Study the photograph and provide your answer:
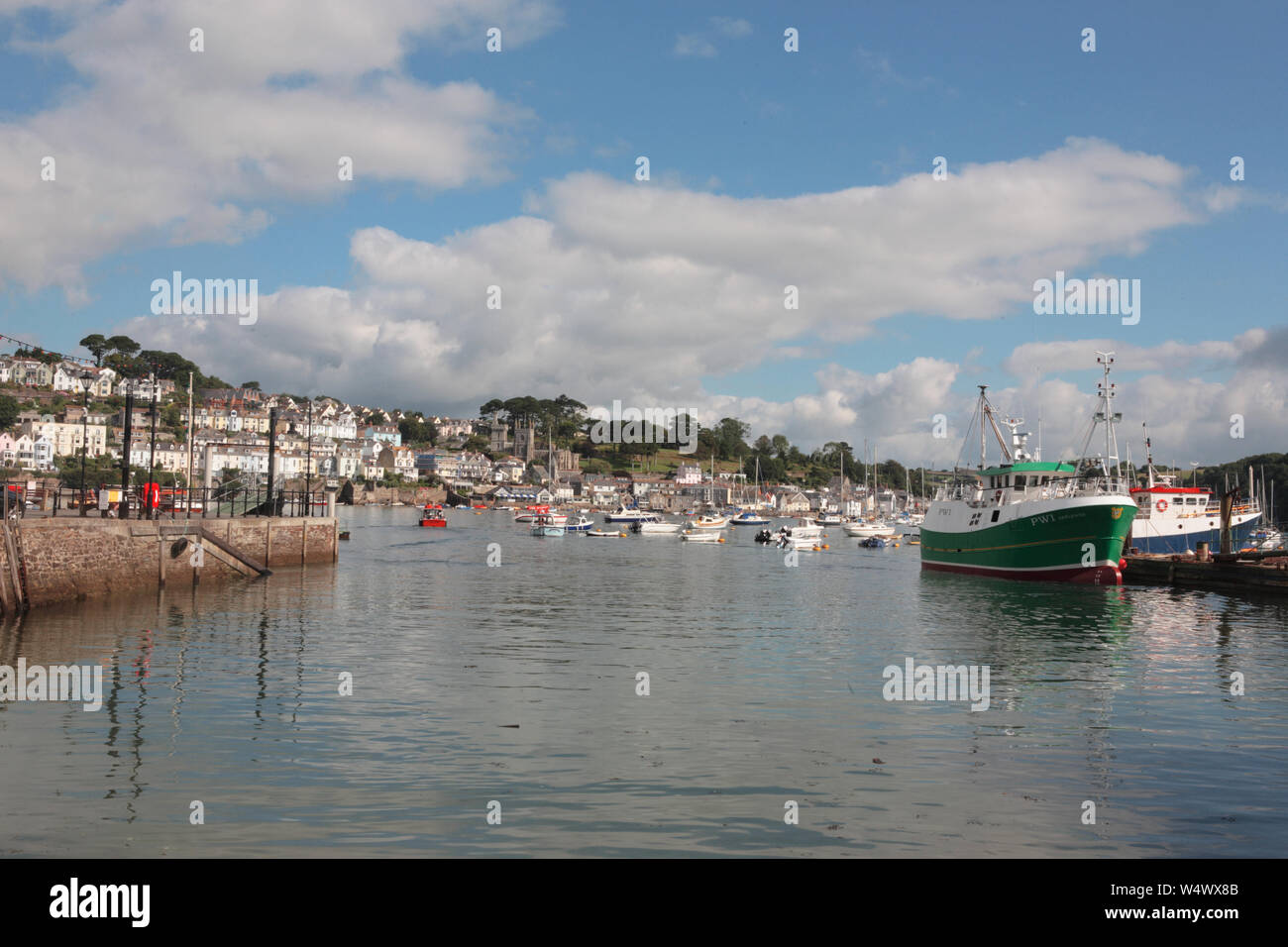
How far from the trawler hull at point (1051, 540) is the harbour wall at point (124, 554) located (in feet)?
144

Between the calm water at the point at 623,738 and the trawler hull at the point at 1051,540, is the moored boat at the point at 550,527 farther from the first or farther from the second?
the calm water at the point at 623,738

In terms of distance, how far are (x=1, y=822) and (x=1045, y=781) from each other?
15.1m

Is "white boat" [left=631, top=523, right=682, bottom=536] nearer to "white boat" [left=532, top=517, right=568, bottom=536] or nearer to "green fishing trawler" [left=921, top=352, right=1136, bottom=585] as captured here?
"white boat" [left=532, top=517, right=568, bottom=536]

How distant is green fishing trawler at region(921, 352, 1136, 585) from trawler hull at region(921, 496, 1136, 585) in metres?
0.05

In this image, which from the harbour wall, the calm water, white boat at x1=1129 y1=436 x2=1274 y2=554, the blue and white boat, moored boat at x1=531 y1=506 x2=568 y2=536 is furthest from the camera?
moored boat at x1=531 y1=506 x2=568 y2=536

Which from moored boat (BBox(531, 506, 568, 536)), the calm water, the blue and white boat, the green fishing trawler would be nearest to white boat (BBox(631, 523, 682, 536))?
moored boat (BBox(531, 506, 568, 536))

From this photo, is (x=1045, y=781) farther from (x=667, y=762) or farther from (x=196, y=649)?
(x=196, y=649)

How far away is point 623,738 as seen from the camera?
57.4 feet

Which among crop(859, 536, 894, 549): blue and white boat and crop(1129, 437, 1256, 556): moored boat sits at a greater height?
crop(1129, 437, 1256, 556): moored boat

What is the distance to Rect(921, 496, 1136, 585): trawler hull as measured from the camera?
53.9 meters

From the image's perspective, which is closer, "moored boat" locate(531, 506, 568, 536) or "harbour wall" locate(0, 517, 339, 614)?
"harbour wall" locate(0, 517, 339, 614)

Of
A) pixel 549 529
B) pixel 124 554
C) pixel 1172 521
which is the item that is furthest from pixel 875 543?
pixel 124 554

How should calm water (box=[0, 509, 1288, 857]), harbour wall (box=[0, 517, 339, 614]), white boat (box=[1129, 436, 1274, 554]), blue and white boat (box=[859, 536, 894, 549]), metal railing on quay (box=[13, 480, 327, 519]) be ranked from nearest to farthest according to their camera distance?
calm water (box=[0, 509, 1288, 857]), harbour wall (box=[0, 517, 339, 614]), metal railing on quay (box=[13, 480, 327, 519]), white boat (box=[1129, 436, 1274, 554]), blue and white boat (box=[859, 536, 894, 549])

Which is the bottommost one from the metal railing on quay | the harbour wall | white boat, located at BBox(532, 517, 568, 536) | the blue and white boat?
the blue and white boat
